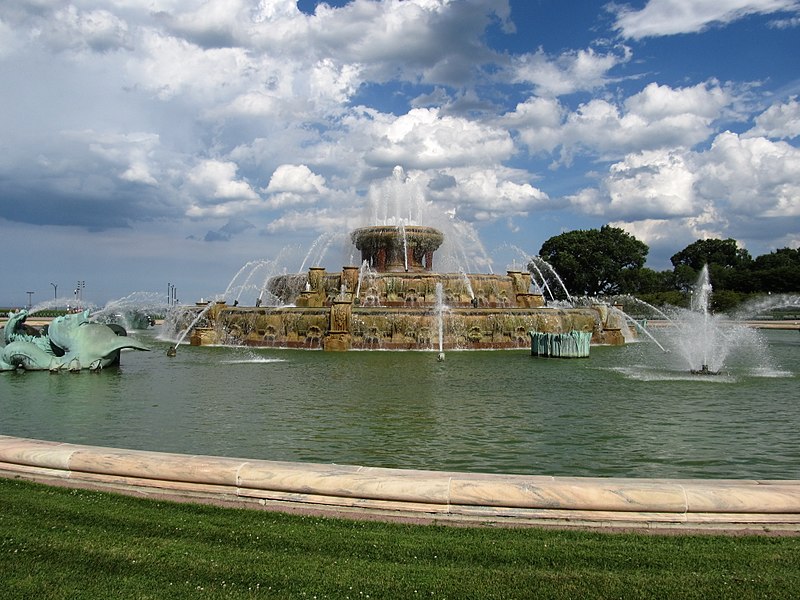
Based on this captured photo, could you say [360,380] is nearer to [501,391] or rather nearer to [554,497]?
[501,391]

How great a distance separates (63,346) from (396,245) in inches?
972

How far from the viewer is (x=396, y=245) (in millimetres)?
41844

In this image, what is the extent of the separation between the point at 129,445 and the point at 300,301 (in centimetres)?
2624

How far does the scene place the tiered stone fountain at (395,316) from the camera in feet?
96.9

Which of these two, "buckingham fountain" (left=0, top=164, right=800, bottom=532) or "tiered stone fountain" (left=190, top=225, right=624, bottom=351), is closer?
"buckingham fountain" (left=0, top=164, right=800, bottom=532)

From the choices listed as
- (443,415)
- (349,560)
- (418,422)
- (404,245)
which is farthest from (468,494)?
(404,245)

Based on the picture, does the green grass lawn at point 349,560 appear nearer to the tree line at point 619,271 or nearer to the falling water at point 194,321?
the falling water at point 194,321

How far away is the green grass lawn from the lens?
178 inches

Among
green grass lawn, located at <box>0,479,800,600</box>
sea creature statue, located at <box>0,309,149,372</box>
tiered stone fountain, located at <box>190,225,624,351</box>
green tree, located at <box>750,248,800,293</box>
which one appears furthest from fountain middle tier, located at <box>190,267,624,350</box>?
green tree, located at <box>750,248,800,293</box>

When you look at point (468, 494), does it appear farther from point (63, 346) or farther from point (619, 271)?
point (619, 271)

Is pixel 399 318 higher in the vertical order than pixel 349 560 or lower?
higher

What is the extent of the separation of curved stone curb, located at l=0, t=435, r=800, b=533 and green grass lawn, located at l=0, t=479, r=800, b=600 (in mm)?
242

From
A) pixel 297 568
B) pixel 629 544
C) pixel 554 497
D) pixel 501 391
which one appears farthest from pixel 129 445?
pixel 501 391

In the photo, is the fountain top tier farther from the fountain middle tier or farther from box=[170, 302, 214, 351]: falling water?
box=[170, 302, 214, 351]: falling water
